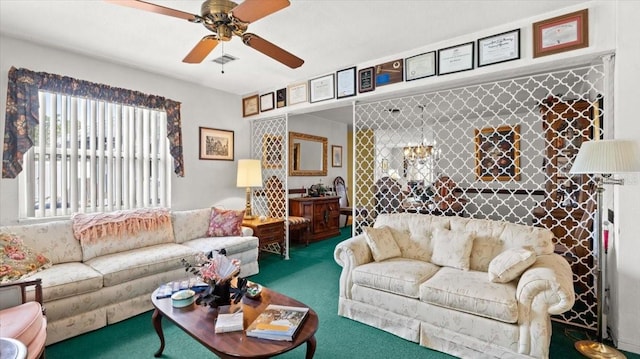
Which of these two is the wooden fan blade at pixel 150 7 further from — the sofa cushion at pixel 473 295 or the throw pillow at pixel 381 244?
the sofa cushion at pixel 473 295

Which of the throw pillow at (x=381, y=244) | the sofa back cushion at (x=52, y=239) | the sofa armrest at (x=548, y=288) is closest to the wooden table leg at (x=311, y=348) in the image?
the throw pillow at (x=381, y=244)

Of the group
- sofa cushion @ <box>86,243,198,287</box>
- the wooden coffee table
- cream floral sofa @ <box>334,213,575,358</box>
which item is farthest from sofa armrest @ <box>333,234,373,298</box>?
sofa cushion @ <box>86,243,198,287</box>

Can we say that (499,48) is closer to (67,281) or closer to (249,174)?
(249,174)

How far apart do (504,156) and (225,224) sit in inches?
155

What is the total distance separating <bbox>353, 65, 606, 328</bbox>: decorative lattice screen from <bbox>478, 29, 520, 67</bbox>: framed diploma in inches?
9.8

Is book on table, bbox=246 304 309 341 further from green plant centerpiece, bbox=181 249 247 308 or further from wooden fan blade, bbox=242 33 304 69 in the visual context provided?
wooden fan blade, bbox=242 33 304 69

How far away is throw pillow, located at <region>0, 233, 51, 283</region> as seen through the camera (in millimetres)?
2311

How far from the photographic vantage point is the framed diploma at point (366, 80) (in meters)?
3.59

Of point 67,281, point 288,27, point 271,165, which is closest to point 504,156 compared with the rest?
point 288,27

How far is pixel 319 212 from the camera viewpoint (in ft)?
18.9

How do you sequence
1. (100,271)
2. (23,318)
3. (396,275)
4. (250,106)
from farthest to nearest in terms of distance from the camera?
(250,106) < (100,271) < (396,275) < (23,318)

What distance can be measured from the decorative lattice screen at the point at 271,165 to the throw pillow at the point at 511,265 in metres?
3.19

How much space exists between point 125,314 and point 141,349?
60 centimetres

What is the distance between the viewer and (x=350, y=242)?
9.50ft
